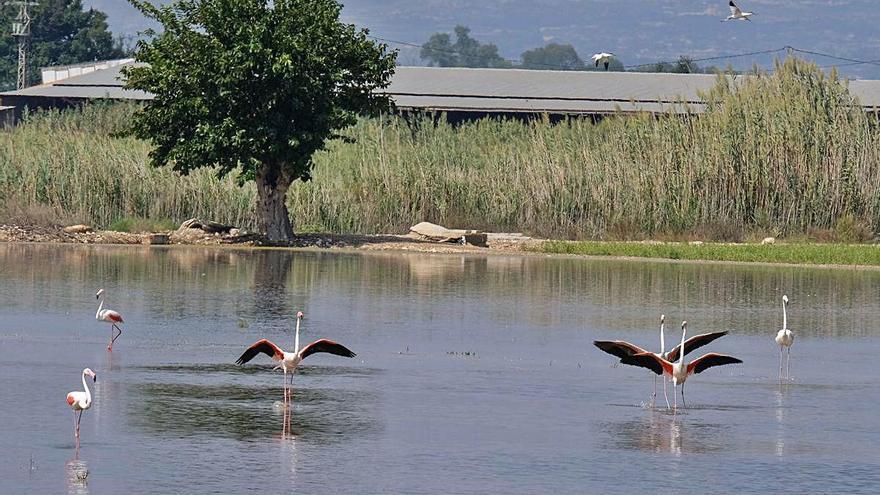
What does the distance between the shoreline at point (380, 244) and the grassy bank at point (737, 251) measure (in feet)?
0.07

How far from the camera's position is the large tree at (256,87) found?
36594 mm

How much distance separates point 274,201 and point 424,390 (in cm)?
2098

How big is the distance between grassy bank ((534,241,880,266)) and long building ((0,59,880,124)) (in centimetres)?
3309

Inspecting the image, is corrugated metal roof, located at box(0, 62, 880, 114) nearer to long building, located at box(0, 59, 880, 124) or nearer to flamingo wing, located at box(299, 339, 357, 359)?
long building, located at box(0, 59, 880, 124)

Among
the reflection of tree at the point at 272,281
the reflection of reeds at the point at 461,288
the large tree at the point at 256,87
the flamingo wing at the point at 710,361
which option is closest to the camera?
the flamingo wing at the point at 710,361

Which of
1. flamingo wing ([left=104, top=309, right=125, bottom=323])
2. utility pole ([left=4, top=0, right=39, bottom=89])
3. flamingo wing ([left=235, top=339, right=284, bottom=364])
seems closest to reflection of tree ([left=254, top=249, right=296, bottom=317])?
flamingo wing ([left=104, top=309, right=125, bottom=323])

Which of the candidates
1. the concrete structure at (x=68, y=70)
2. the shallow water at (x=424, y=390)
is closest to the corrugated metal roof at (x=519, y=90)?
the concrete structure at (x=68, y=70)

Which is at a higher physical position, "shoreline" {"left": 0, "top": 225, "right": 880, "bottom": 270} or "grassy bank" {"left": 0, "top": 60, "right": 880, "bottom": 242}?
"grassy bank" {"left": 0, "top": 60, "right": 880, "bottom": 242}

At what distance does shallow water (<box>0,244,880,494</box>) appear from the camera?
513 inches

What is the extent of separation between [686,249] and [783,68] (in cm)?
935

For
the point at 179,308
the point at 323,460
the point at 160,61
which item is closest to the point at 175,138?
the point at 160,61

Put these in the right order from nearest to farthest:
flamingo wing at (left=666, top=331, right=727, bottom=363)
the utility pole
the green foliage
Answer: flamingo wing at (left=666, top=331, right=727, bottom=363) < the green foliage < the utility pole

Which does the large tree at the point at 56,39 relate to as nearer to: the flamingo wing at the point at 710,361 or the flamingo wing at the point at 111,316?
the flamingo wing at the point at 111,316

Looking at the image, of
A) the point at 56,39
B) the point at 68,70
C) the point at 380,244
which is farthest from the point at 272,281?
the point at 56,39
